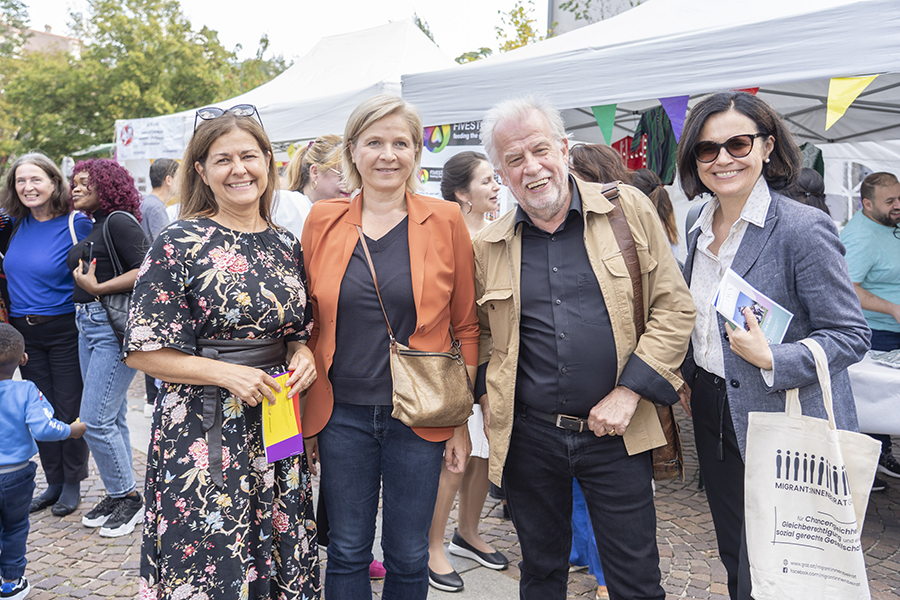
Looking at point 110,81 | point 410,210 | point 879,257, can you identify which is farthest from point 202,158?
point 110,81

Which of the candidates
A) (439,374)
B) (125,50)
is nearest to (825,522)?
(439,374)

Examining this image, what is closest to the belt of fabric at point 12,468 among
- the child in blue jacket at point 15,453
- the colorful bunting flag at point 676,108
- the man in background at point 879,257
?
the child in blue jacket at point 15,453

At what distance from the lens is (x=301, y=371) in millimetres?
2088

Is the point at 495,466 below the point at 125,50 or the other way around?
below

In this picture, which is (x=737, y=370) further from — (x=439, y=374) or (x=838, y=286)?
(x=439, y=374)

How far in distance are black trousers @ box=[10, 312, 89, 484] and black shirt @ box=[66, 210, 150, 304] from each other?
1.37ft

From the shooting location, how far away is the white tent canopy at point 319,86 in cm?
738

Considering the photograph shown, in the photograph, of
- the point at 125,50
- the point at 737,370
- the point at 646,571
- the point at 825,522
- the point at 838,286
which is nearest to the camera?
the point at 825,522

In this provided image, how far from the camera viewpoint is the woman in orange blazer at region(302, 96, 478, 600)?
213cm

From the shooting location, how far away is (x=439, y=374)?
7.00 feet

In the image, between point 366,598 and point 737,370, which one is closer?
point 737,370

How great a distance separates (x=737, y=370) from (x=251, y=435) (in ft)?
5.15

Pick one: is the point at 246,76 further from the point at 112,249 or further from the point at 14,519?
the point at 14,519

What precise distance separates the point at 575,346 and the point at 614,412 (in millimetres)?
238
